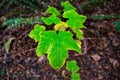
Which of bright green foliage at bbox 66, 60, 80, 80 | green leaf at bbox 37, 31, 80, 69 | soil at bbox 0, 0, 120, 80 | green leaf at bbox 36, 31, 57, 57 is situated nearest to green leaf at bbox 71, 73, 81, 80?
bright green foliage at bbox 66, 60, 80, 80

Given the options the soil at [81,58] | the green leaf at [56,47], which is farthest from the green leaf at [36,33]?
the soil at [81,58]

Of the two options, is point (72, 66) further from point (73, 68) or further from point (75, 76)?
point (75, 76)

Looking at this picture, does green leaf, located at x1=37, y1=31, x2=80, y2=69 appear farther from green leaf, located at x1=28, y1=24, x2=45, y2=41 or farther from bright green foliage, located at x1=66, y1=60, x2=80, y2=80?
bright green foliage, located at x1=66, y1=60, x2=80, y2=80

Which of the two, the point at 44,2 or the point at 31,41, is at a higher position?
the point at 44,2

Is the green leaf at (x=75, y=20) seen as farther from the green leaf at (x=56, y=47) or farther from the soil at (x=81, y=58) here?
the soil at (x=81, y=58)

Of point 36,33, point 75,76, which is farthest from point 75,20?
point 75,76

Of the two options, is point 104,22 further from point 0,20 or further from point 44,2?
point 0,20

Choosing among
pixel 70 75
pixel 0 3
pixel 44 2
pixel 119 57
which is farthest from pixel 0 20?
pixel 119 57
